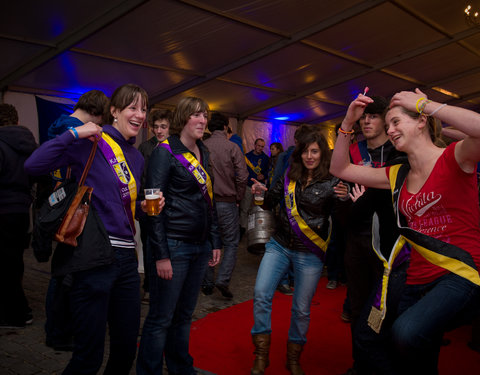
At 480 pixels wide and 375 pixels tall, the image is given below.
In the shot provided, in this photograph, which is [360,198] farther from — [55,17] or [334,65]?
[334,65]

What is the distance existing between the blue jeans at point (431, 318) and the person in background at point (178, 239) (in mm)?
1257

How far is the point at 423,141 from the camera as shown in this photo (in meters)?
2.14

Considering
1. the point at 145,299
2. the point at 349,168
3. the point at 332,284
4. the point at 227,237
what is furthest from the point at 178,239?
the point at 332,284

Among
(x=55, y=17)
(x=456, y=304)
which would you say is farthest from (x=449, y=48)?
(x=456, y=304)

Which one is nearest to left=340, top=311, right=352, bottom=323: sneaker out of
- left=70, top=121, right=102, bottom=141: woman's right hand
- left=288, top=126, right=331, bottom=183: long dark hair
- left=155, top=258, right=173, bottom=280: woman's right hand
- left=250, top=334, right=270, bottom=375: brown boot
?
left=250, top=334, right=270, bottom=375: brown boot

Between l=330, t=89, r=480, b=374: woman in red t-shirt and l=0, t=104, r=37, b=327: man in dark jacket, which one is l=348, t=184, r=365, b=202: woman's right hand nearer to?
l=330, t=89, r=480, b=374: woman in red t-shirt

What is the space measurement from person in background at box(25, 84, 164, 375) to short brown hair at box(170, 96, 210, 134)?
0.42 meters

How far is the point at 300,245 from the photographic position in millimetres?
2996

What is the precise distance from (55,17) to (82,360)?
579cm

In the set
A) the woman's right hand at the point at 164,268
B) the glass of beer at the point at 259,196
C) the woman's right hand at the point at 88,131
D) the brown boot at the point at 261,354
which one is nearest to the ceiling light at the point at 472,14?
the glass of beer at the point at 259,196

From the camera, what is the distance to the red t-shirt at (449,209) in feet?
6.27

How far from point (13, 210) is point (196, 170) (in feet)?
6.51

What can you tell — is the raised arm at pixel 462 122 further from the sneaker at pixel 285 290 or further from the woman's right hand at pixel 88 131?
the sneaker at pixel 285 290

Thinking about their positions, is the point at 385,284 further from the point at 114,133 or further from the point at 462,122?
the point at 114,133
